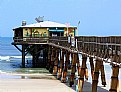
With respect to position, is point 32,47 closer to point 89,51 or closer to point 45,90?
point 45,90

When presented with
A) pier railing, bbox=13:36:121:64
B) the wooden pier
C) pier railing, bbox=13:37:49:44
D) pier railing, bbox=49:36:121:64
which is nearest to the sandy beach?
the wooden pier

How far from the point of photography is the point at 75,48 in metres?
34.1

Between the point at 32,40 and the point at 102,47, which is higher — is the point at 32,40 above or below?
below

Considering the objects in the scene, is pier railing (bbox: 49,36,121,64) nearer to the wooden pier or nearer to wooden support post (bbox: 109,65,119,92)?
the wooden pier

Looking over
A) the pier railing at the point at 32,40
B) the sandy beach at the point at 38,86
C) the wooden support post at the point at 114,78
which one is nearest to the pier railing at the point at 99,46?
the wooden support post at the point at 114,78

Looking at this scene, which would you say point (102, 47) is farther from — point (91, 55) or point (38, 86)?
point (38, 86)

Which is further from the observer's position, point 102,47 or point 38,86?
point 38,86

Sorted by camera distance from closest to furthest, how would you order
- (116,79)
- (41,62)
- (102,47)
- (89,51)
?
(116,79)
(102,47)
(89,51)
(41,62)

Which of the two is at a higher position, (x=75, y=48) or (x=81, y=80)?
(x=75, y=48)

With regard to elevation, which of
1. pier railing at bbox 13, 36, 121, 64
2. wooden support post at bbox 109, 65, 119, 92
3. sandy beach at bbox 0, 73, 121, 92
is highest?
pier railing at bbox 13, 36, 121, 64

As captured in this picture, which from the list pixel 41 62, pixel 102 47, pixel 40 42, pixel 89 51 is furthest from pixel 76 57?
pixel 41 62

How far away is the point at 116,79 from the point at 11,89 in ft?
50.4

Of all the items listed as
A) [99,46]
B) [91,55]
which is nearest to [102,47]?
[99,46]

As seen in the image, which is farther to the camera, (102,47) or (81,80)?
(81,80)
